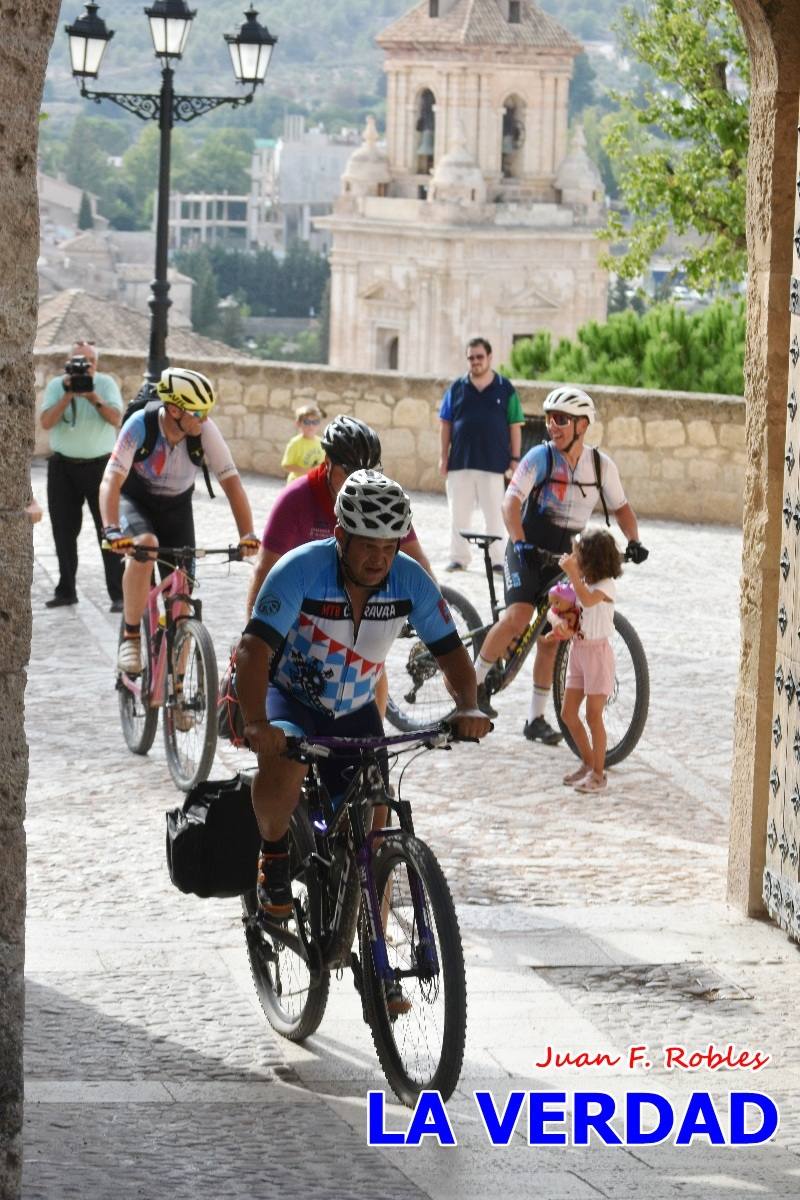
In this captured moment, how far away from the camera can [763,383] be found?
7.36m

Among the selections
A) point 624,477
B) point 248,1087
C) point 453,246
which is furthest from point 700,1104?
point 453,246

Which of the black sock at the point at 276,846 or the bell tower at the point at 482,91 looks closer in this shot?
the black sock at the point at 276,846

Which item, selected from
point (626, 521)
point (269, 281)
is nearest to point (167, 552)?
point (626, 521)

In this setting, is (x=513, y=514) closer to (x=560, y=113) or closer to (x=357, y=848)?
(x=357, y=848)

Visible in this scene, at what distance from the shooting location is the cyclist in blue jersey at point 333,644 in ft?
18.1

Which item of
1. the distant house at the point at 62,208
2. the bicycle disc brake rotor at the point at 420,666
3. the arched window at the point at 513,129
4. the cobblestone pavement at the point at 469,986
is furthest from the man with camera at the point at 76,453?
the distant house at the point at 62,208

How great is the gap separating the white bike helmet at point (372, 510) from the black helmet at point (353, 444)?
1.30m

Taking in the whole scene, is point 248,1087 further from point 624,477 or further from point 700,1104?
point 624,477

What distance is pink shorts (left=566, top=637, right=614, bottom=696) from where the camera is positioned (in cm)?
927

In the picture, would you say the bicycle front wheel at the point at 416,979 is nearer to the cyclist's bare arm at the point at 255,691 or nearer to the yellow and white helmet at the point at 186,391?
the cyclist's bare arm at the point at 255,691

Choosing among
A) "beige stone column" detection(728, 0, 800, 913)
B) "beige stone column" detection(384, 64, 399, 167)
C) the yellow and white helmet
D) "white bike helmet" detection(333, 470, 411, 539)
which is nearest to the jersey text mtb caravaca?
"white bike helmet" detection(333, 470, 411, 539)

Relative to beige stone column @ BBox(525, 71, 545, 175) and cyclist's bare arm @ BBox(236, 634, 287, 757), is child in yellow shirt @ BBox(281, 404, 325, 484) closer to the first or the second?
cyclist's bare arm @ BBox(236, 634, 287, 757)

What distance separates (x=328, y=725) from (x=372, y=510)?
26.4 inches

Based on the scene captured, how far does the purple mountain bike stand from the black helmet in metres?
1.31
